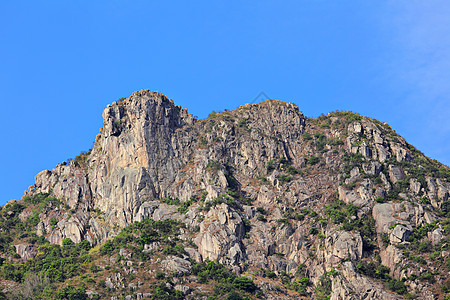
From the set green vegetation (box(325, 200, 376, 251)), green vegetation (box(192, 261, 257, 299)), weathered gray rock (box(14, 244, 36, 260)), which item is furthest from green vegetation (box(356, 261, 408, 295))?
weathered gray rock (box(14, 244, 36, 260))

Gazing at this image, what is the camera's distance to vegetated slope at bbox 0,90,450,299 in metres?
142

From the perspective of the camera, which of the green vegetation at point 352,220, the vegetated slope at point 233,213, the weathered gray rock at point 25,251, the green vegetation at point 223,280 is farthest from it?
the weathered gray rock at point 25,251

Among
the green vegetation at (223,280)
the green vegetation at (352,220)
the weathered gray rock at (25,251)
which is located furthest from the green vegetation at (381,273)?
the weathered gray rock at (25,251)

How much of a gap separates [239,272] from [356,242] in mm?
23539

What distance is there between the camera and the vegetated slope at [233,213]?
142 metres

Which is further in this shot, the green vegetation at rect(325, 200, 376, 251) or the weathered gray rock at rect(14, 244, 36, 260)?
the weathered gray rock at rect(14, 244, 36, 260)

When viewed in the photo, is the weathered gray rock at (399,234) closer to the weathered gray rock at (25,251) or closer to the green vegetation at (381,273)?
the green vegetation at (381,273)

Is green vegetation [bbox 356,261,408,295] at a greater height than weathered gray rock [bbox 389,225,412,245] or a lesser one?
lesser

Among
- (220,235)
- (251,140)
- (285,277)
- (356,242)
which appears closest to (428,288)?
(356,242)

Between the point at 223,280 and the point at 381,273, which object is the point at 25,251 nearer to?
the point at 223,280

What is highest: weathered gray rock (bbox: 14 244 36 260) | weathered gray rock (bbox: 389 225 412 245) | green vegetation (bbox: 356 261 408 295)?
weathered gray rock (bbox: 14 244 36 260)

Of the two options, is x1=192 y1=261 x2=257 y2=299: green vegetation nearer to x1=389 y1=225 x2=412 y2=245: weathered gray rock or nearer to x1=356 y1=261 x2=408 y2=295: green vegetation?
x1=356 y1=261 x2=408 y2=295: green vegetation

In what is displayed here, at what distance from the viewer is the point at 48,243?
165000 mm

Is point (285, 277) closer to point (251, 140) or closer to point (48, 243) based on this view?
point (251, 140)
